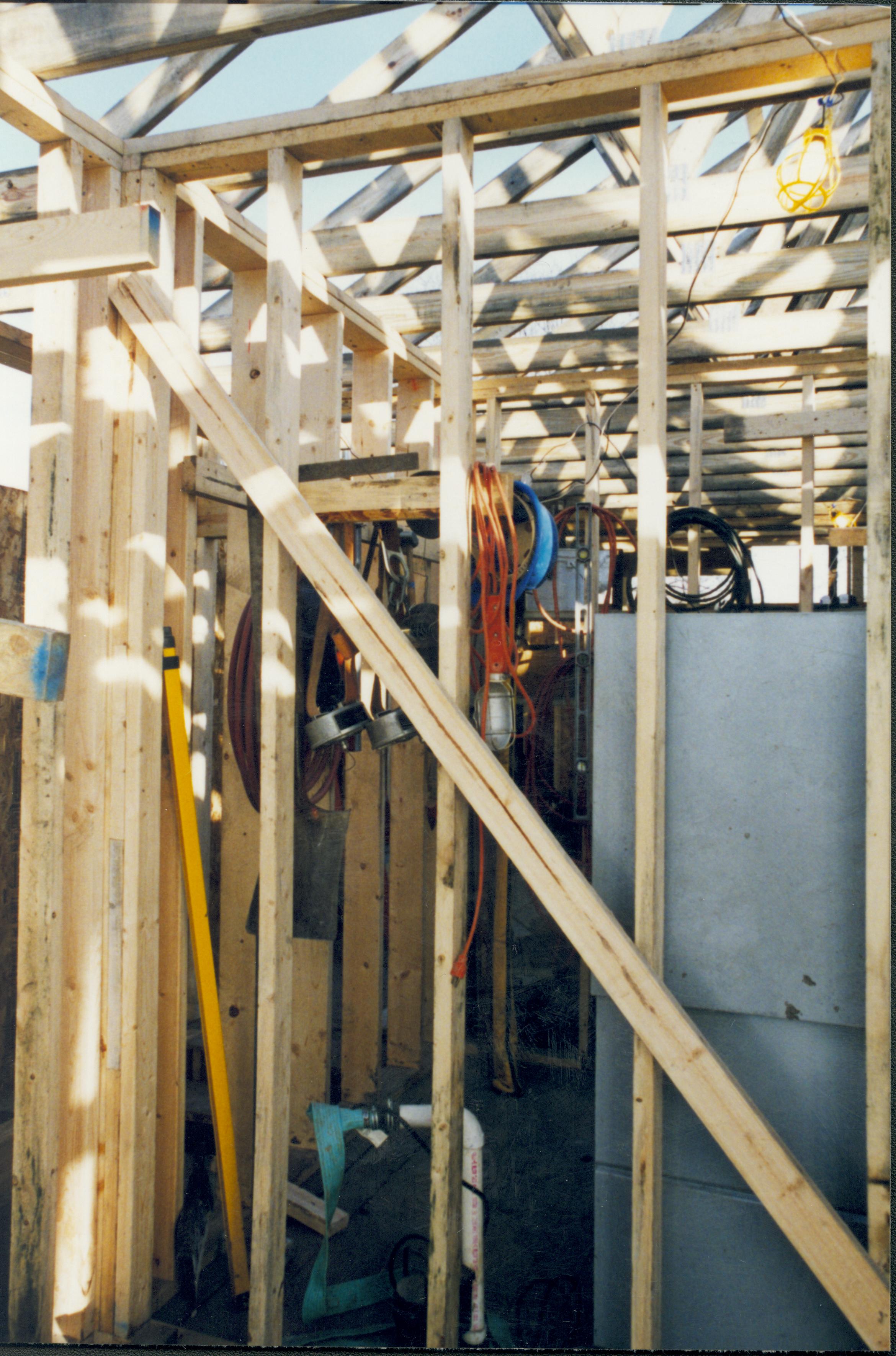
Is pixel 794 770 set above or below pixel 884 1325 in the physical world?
above

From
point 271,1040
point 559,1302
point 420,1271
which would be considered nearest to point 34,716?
point 271,1040

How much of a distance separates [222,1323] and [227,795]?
1.62 metres

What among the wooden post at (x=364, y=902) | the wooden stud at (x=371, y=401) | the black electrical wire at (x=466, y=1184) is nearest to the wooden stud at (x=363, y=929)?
the wooden post at (x=364, y=902)

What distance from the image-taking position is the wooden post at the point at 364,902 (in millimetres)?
3717

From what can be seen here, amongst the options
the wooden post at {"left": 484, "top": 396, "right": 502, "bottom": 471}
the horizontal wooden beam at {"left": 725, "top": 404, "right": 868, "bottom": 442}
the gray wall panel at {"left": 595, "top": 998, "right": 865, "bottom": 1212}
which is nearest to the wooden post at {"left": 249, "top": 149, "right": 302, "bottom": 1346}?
the gray wall panel at {"left": 595, "top": 998, "right": 865, "bottom": 1212}

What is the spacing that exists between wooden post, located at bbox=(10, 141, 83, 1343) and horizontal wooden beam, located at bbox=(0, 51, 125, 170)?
53 millimetres

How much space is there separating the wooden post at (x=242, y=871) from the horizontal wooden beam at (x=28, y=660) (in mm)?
1278

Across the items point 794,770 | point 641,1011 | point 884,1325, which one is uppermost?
point 794,770

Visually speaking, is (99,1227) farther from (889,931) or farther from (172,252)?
(172,252)

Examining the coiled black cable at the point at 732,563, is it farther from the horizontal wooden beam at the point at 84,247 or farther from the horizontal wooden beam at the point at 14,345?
the horizontal wooden beam at the point at 84,247

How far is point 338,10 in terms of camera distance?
217cm

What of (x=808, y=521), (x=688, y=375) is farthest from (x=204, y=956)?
(x=808, y=521)

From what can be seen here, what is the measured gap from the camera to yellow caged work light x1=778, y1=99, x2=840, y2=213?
7.23 feet

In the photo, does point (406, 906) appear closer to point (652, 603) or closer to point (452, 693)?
point (452, 693)
